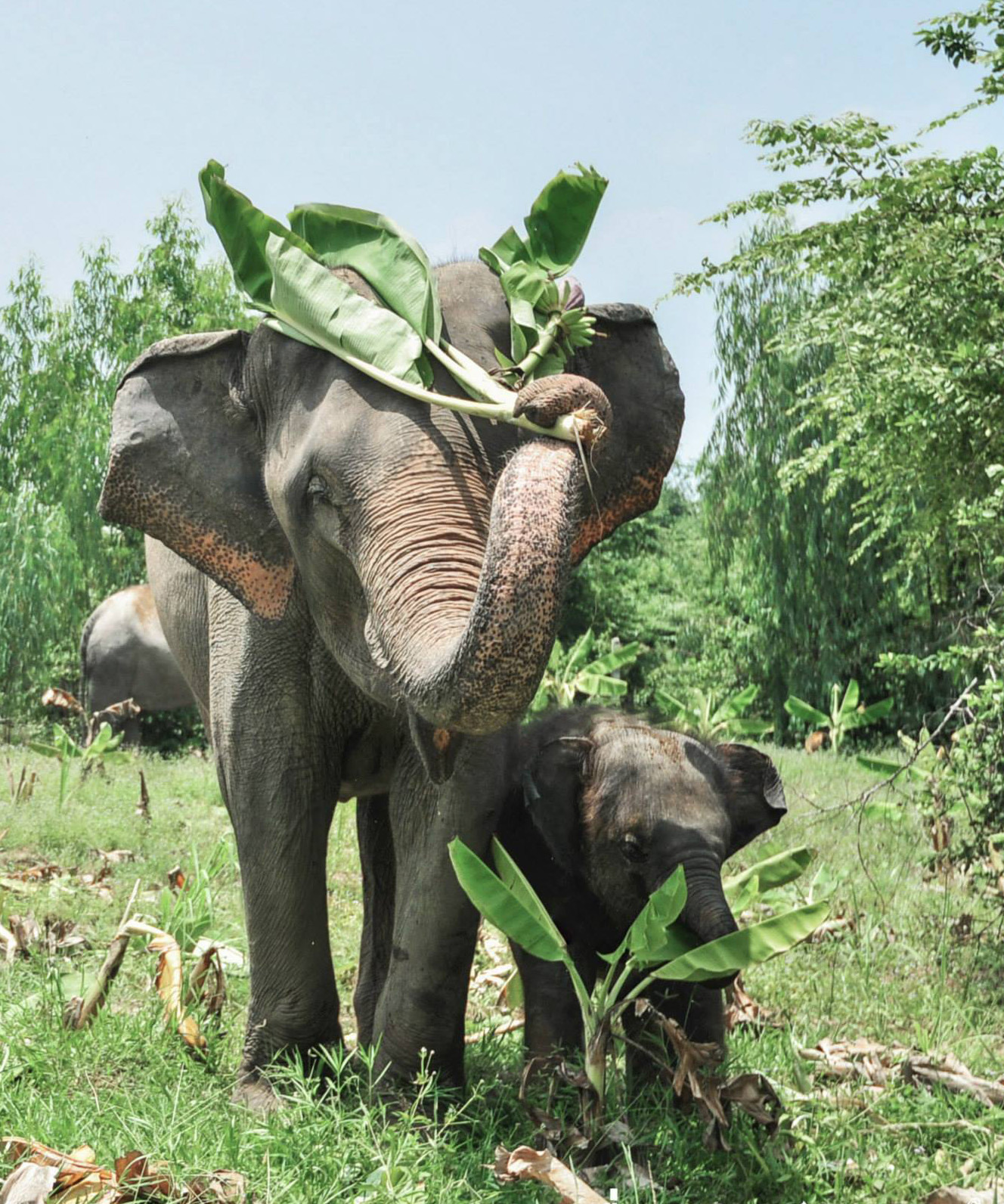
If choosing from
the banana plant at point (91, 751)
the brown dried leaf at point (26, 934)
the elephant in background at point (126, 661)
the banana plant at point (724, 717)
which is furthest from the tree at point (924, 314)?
the elephant in background at point (126, 661)

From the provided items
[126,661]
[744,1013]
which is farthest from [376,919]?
[126,661]

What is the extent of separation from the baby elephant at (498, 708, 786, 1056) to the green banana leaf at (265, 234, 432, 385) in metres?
1.49

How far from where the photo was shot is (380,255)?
4.09m

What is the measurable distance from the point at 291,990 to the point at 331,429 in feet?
5.95

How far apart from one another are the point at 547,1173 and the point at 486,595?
4.98ft

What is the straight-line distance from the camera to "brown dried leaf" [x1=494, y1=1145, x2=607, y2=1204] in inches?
139

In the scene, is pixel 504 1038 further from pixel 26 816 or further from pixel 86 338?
pixel 86 338

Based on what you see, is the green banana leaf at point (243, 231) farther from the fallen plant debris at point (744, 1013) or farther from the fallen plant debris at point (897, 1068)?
the fallen plant debris at point (897, 1068)

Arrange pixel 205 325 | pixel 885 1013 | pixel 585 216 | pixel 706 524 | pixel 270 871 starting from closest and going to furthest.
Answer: pixel 585 216 < pixel 270 871 < pixel 885 1013 < pixel 706 524 < pixel 205 325

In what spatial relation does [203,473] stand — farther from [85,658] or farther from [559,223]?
[85,658]

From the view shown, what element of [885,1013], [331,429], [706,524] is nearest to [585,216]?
[331,429]

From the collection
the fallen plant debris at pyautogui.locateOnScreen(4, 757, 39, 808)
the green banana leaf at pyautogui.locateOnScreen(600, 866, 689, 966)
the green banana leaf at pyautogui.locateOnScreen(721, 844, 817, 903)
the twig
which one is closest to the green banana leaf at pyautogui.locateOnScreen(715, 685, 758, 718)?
the fallen plant debris at pyautogui.locateOnScreen(4, 757, 39, 808)

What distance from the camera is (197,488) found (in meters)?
4.43

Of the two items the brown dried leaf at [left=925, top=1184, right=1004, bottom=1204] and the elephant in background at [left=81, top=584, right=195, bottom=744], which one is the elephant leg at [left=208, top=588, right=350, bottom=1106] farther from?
the elephant in background at [left=81, top=584, right=195, bottom=744]
